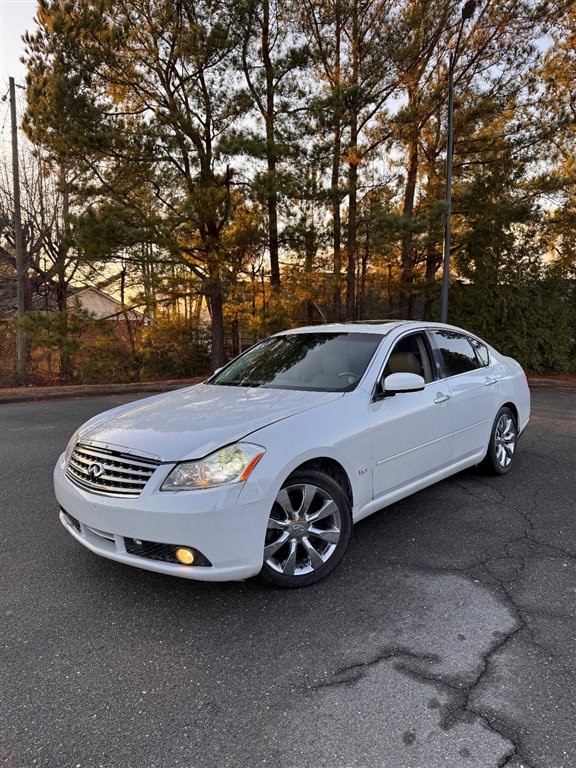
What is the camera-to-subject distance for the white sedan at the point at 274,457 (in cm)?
262

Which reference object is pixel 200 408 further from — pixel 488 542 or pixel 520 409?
pixel 520 409

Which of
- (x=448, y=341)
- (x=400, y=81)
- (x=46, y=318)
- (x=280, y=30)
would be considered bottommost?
(x=448, y=341)

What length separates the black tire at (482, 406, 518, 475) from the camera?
486cm

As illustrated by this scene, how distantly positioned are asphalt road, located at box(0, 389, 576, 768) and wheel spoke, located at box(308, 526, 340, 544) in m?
0.25

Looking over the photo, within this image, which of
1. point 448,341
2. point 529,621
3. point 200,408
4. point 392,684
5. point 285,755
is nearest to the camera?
point 285,755

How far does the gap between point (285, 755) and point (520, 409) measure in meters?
4.45

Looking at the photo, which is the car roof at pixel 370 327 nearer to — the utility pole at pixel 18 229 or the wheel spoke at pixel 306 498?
the wheel spoke at pixel 306 498

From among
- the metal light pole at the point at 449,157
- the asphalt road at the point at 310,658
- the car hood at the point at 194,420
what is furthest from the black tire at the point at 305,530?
the metal light pole at the point at 449,157

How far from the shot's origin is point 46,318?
41.4ft

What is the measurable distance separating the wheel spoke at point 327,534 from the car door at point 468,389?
64.4 inches

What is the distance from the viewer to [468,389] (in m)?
4.41

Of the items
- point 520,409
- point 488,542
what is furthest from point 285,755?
point 520,409

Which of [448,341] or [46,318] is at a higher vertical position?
[46,318]

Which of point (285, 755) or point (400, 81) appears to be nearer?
point (285, 755)
